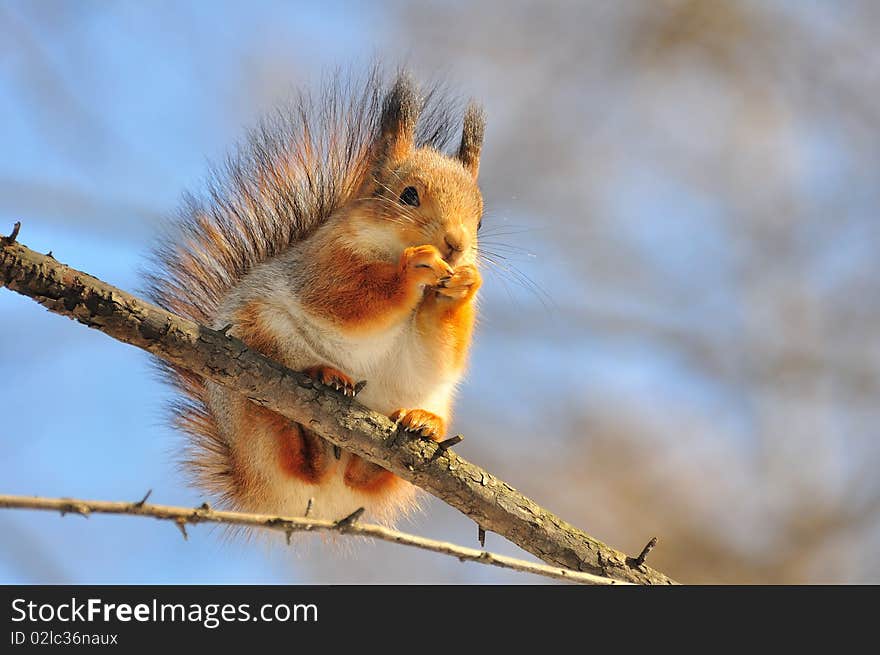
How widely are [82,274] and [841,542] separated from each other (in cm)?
384

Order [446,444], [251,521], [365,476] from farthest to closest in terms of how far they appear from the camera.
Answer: [365,476], [446,444], [251,521]

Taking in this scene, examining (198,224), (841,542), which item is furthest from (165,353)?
(841,542)

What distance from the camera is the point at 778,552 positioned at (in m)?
4.71

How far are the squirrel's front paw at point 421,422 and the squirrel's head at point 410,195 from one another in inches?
17.5

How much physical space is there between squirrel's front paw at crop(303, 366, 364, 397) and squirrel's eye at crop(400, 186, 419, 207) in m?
0.56

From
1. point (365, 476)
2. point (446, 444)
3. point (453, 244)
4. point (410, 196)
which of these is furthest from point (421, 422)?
point (410, 196)

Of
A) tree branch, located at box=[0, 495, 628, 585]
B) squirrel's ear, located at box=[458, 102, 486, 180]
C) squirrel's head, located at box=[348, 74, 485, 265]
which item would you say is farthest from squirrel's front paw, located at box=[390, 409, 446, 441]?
squirrel's ear, located at box=[458, 102, 486, 180]

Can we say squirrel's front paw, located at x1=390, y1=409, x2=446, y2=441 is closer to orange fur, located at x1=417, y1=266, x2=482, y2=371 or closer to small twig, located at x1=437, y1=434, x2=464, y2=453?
small twig, located at x1=437, y1=434, x2=464, y2=453

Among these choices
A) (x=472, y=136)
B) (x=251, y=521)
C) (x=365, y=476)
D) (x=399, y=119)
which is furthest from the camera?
(x=472, y=136)

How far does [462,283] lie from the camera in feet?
8.69

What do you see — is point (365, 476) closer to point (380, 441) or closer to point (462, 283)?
point (380, 441)

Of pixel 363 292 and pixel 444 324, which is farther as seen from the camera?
pixel 444 324

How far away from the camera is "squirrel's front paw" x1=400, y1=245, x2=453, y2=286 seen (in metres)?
→ 2.58

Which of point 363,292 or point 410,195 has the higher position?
point 410,195
